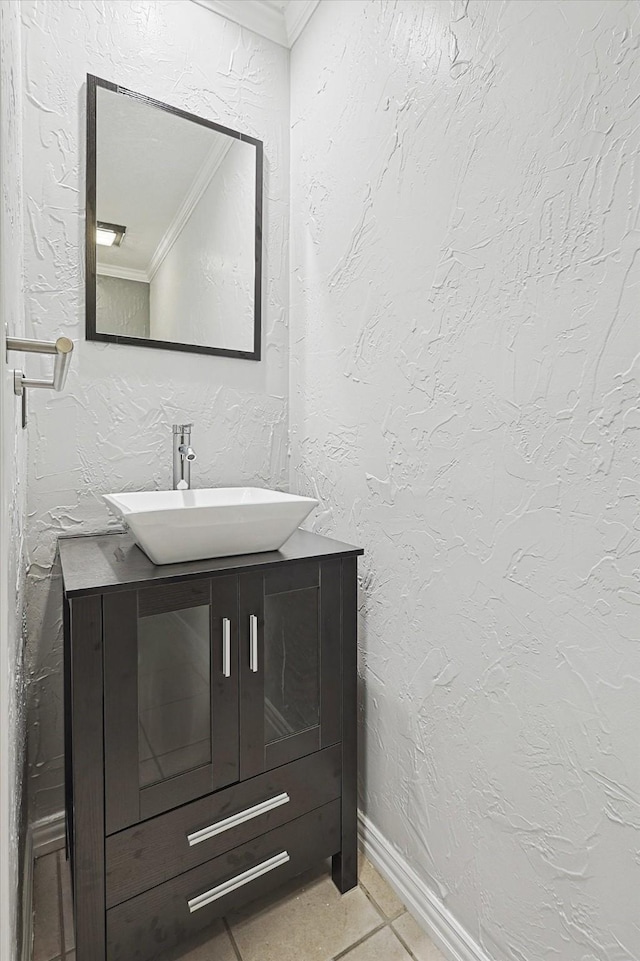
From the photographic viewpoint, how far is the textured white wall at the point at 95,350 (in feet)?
4.64

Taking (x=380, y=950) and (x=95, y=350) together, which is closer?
(x=380, y=950)

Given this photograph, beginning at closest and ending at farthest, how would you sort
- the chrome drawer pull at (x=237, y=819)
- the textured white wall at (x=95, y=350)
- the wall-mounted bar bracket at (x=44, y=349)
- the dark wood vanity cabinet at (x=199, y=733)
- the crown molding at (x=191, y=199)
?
the wall-mounted bar bracket at (x=44, y=349)
the dark wood vanity cabinet at (x=199, y=733)
the chrome drawer pull at (x=237, y=819)
the textured white wall at (x=95, y=350)
the crown molding at (x=191, y=199)

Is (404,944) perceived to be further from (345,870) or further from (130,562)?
(130,562)

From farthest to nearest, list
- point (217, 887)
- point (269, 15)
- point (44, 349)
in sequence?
point (269, 15) < point (217, 887) < point (44, 349)

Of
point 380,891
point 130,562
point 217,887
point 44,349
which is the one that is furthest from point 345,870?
point 44,349

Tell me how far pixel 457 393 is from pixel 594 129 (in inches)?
19.8

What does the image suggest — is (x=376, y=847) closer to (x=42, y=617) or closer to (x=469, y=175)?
(x=42, y=617)

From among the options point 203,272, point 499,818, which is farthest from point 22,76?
point 499,818

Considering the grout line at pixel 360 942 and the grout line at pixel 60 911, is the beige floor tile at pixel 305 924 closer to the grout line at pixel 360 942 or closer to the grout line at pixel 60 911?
the grout line at pixel 360 942

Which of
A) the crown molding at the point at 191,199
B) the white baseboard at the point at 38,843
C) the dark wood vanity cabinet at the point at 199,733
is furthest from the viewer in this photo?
the crown molding at the point at 191,199

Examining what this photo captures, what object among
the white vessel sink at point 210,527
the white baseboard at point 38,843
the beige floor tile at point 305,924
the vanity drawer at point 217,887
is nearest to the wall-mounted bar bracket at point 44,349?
the white vessel sink at point 210,527

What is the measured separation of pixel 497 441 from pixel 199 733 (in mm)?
885

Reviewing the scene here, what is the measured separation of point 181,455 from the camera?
1.51 meters

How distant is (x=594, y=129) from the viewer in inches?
33.8
